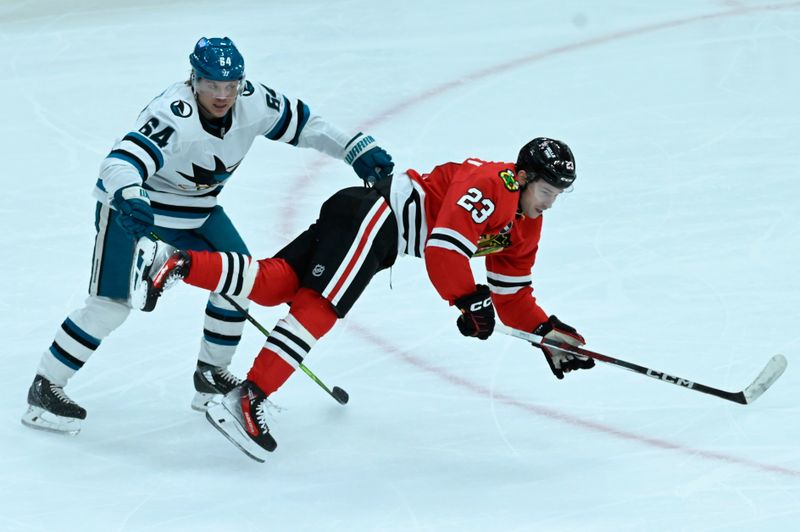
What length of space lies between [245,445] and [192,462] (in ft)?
0.67

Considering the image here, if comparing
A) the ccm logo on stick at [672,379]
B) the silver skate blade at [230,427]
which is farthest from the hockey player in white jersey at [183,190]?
the ccm logo on stick at [672,379]

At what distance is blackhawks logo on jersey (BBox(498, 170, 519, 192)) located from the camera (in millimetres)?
3465

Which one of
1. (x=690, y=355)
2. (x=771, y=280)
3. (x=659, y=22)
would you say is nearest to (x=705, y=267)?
(x=771, y=280)

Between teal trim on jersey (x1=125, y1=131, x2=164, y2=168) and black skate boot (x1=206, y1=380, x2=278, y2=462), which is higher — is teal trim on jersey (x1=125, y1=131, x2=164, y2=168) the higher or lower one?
the higher one

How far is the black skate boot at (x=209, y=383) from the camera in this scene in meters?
3.85

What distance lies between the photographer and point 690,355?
Answer: 4133mm

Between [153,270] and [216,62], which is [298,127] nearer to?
[216,62]

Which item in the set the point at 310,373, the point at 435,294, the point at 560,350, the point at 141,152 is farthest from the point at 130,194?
the point at 435,294

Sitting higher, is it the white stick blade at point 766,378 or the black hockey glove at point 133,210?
the white stick blade at point 766,378

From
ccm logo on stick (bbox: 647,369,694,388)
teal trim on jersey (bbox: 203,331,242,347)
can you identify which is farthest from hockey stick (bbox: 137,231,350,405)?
ccm logo on stick (bbox: 647,369,694,388)

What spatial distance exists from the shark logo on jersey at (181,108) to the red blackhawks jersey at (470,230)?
632mm

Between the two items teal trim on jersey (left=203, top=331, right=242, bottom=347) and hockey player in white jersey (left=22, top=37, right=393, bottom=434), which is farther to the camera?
teal trim on jersey (left=203, top=331, right=242, bottom=347)

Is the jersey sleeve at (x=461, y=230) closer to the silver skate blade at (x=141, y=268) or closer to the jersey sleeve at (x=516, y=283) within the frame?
the jersey sleeve at (x=516, y=283)

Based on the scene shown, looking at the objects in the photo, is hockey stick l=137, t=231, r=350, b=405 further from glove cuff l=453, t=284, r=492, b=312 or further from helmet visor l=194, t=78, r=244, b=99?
glove cuff l=453, t=284, r=492, b=312
